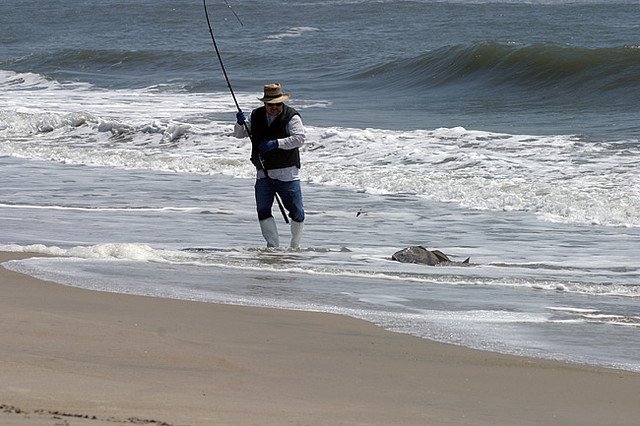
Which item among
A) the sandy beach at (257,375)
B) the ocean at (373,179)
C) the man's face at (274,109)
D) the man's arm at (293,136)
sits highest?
the man's face at (274,109)

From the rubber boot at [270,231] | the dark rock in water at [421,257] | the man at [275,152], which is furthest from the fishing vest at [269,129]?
the dark rock in water at [421,257]

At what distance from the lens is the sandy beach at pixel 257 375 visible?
3617 millimetres

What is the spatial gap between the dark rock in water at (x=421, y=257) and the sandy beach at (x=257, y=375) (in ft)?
7.02

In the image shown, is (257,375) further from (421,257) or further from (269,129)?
(269,129)

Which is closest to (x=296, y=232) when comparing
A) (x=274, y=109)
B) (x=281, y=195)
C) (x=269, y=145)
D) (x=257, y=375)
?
(x=281, y=195)

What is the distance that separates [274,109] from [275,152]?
313 mm

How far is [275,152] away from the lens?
26.2ft

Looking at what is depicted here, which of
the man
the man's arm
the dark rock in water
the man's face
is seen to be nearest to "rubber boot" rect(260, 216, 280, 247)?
the man

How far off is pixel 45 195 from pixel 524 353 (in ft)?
23.3

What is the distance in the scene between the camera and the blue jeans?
811cm

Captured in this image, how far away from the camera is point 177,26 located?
37562 mm

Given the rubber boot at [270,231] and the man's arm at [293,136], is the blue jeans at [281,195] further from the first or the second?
the man's arm at [293,136]

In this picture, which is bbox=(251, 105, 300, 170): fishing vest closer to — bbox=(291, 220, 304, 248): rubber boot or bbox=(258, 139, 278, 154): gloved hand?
bbox=(258, 139, 278, 154): gloved hand

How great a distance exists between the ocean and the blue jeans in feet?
0.91
